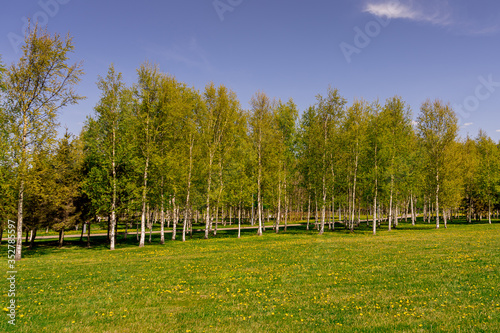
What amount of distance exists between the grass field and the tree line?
12764 millimetres

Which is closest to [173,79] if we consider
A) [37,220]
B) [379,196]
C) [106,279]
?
[37,220]

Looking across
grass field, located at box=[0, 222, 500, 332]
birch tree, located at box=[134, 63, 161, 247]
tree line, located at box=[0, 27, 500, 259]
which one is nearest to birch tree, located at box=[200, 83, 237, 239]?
tree line, located at box=[0, 27, 500, 259]

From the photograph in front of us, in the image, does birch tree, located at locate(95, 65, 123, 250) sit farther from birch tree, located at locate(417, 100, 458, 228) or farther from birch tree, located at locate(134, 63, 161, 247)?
birch tree, located at locate(417, 100, 458, 228)

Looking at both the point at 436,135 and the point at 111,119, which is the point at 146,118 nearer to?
the point at 111,119

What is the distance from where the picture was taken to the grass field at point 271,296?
8.84 meters

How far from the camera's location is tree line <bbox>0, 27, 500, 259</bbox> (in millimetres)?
24766

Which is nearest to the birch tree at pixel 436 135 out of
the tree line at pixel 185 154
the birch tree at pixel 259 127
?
the tree line at pixel 185 154

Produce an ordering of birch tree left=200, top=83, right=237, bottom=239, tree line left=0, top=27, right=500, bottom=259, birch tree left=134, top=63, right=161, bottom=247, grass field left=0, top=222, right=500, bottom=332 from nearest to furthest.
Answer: grass field left=0, top=222, right=500, bottom=332 < tree line left=0, top=27, right=500, bottom=259 < birch tree left=134, top=63, right=161, bottom=247 < birch tree left=200, top=83, right=237, bottom=239

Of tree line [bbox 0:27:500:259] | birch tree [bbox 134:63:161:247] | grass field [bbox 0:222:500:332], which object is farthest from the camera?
birch tree [bbox 134:63:161:247]

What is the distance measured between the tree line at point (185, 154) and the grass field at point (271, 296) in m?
12.8

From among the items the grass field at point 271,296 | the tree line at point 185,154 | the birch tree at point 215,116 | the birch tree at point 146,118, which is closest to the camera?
the grass field at point 271,296

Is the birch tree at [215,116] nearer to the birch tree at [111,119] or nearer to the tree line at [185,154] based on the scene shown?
the tree line at [185,154]

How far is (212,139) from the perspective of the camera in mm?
41375

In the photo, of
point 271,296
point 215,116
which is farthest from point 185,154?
point 271,296
